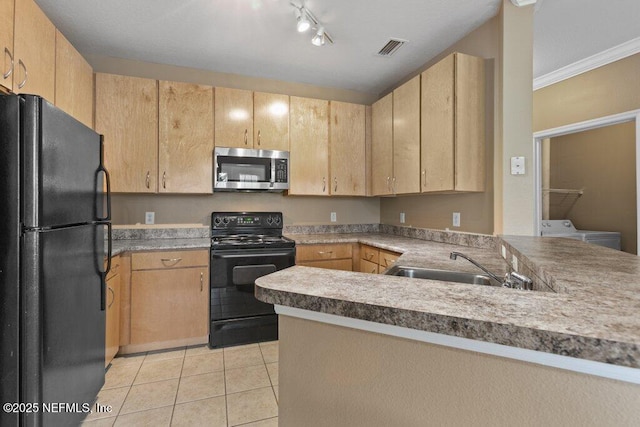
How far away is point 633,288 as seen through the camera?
73 cm

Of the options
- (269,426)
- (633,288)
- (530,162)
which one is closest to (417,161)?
(530,162)

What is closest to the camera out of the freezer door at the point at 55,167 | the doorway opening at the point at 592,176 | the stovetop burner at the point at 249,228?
the freezer door at the point at 55,167

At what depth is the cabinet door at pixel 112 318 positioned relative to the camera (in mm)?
2092

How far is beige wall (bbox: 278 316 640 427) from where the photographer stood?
50 cm

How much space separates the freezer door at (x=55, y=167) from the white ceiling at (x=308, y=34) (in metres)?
1.20

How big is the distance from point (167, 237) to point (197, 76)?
1645mm

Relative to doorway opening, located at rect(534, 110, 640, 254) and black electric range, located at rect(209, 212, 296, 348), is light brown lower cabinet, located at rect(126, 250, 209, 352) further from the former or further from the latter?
doorway opening, located at rect(534, 110, 640, 254)

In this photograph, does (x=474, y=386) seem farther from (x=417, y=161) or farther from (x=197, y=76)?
(x=197, y=76)

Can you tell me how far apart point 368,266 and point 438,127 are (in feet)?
4.51

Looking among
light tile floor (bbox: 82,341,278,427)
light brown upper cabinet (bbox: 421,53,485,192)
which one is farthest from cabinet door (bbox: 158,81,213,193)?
light brown upper cabinet (bbox: 421,53,485,192)

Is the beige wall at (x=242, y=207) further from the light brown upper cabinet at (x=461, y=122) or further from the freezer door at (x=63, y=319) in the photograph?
the light brown upper cabinet at (x=461, y=122)

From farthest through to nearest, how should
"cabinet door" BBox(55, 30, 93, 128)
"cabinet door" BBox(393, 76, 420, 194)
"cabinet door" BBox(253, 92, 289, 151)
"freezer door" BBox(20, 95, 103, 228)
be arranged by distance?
"cabinet door" BBox(253, 92, 289, 151), "cabinet door" BBox(393, 76, 420, 194), "cabinet door" BBox(55, 30, 93, 128), "freezer door" BBox(20, 95, 103, 228)

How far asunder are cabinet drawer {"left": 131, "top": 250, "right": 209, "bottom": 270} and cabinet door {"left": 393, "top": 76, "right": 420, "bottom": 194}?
1874 mm

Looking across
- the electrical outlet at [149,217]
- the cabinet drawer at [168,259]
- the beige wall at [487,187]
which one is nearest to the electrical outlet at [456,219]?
the beige wall at [487,187]
